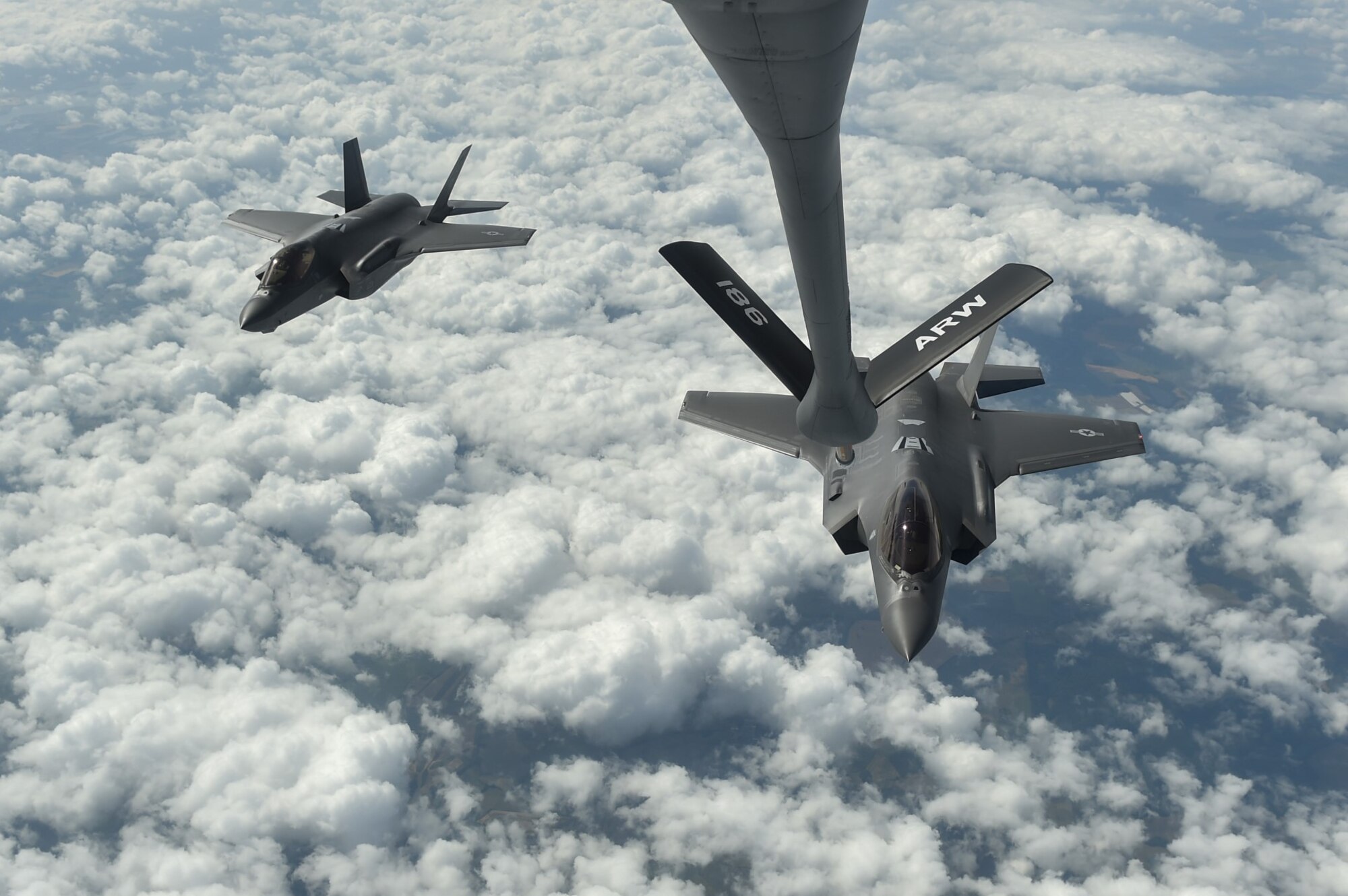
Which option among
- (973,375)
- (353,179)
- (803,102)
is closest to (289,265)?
(353,179)

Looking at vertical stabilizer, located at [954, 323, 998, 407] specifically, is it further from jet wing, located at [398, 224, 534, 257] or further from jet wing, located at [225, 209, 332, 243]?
jet wing, located at [225, 209, 332, 243]

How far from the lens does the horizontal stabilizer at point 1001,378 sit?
92.2 feet

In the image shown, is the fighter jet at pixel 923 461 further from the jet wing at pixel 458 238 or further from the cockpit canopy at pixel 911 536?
the jet wing at pixel 458 238

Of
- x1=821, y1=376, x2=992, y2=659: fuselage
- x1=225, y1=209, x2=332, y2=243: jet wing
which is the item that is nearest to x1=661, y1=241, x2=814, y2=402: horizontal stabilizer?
x1=821, y1=376, x2=992, y2=659: fuselage

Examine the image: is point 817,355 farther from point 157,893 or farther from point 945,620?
point 945,620

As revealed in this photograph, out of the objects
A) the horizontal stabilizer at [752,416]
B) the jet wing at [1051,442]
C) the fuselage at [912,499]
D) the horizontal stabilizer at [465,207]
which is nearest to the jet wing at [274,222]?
the horizontal stabilizer at [465,207]

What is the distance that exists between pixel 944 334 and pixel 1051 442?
16.0 metres

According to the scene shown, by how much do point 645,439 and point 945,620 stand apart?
78411mm

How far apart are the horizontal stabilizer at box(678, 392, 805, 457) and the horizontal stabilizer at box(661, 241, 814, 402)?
41.5 ft

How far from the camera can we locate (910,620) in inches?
762

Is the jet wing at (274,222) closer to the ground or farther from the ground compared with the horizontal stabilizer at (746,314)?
farther from the ground

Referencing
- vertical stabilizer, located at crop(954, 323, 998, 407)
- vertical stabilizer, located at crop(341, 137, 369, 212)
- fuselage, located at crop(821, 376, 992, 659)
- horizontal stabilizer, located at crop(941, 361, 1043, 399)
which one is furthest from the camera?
horizontal stabilizer, located at crop(941, 361, 1043, 399)

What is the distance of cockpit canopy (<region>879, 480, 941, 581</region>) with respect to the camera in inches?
778

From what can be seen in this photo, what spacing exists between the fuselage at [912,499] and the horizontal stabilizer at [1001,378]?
2.09 m
